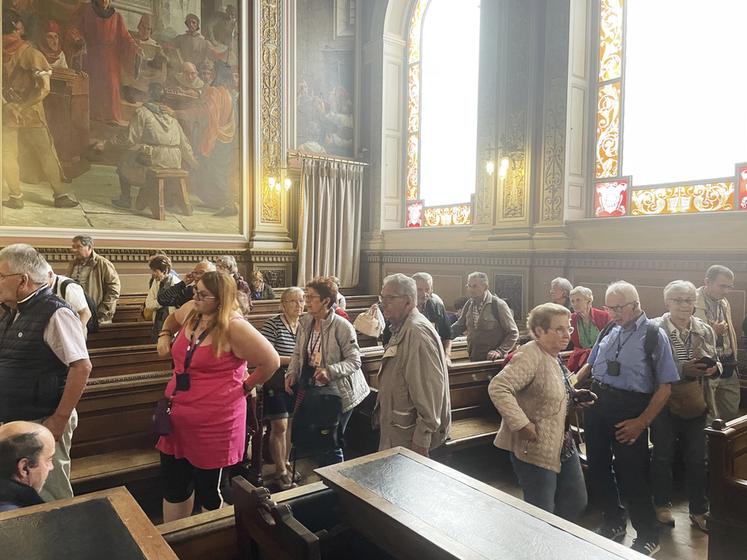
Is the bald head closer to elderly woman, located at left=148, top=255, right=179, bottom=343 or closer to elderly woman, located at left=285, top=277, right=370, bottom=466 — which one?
elderly woman, located at left=285, top=277, right=370, bottom=466

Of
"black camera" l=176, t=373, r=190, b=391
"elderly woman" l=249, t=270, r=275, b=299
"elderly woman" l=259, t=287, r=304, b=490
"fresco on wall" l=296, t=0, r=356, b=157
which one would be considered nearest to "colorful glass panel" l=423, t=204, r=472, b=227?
"fresco on wall" l=296, t=0, r=356, b=157

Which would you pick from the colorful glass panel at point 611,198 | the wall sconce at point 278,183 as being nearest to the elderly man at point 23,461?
the colorful glass panel at point 611,198

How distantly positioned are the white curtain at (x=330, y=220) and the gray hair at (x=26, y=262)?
7523 mm

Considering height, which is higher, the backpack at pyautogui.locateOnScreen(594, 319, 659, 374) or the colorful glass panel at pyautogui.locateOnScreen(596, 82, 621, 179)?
the colorful glass panel at pyautogui.locateOnScreen(596, 82, 621, 179)

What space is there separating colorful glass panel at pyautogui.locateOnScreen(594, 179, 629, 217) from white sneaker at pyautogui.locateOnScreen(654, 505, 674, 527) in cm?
449

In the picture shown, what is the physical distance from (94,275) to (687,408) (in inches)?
202

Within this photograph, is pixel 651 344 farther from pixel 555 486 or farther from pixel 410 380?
pixel 410 380

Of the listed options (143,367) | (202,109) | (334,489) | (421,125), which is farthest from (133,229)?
(334,489)

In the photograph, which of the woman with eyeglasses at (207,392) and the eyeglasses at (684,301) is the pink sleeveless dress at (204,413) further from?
the eyeglasses at (684,301)

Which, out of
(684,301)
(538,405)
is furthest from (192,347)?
(684,301)

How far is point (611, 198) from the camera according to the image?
730cm

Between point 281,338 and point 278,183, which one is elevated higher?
point 278,183

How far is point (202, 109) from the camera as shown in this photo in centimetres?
931

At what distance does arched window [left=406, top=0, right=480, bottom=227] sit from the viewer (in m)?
9.30
